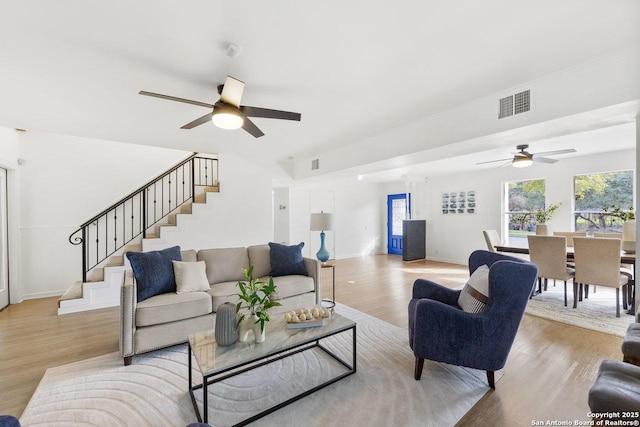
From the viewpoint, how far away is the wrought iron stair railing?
474cm

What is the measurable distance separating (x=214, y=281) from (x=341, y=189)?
226 inches

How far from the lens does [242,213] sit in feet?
17.7

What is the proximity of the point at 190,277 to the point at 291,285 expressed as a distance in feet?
3.79

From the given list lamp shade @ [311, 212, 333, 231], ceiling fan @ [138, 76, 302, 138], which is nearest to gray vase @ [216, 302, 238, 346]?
ceiling fan @ [138, 76, 302, 138]

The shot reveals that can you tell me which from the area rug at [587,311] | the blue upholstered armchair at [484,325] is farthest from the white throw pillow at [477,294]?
the area rug at [587,311]

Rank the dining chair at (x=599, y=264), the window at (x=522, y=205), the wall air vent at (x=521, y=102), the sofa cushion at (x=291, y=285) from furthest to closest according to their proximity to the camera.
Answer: the window at (x=522, y=205), the dining chair at (x=599, y=264), the sofa cushion at (x=291, y=285), the wall air vent at (x=521, y=102)

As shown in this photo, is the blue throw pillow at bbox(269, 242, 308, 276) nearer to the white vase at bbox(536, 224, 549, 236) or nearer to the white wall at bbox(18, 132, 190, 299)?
the white wall at bbox(18, 132, 190, 299)

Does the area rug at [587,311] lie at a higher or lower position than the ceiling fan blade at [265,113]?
lower

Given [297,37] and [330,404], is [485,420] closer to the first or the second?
[330,404]

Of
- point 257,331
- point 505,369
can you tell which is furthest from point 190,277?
point 505,369

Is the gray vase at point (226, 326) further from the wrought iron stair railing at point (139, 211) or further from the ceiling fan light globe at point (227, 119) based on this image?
the wrought iron stair railing at point (139, 211)

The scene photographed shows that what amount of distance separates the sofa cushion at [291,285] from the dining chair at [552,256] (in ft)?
11.2

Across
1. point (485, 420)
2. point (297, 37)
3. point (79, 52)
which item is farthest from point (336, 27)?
point (485, 420)

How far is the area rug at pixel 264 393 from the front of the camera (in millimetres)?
1758
